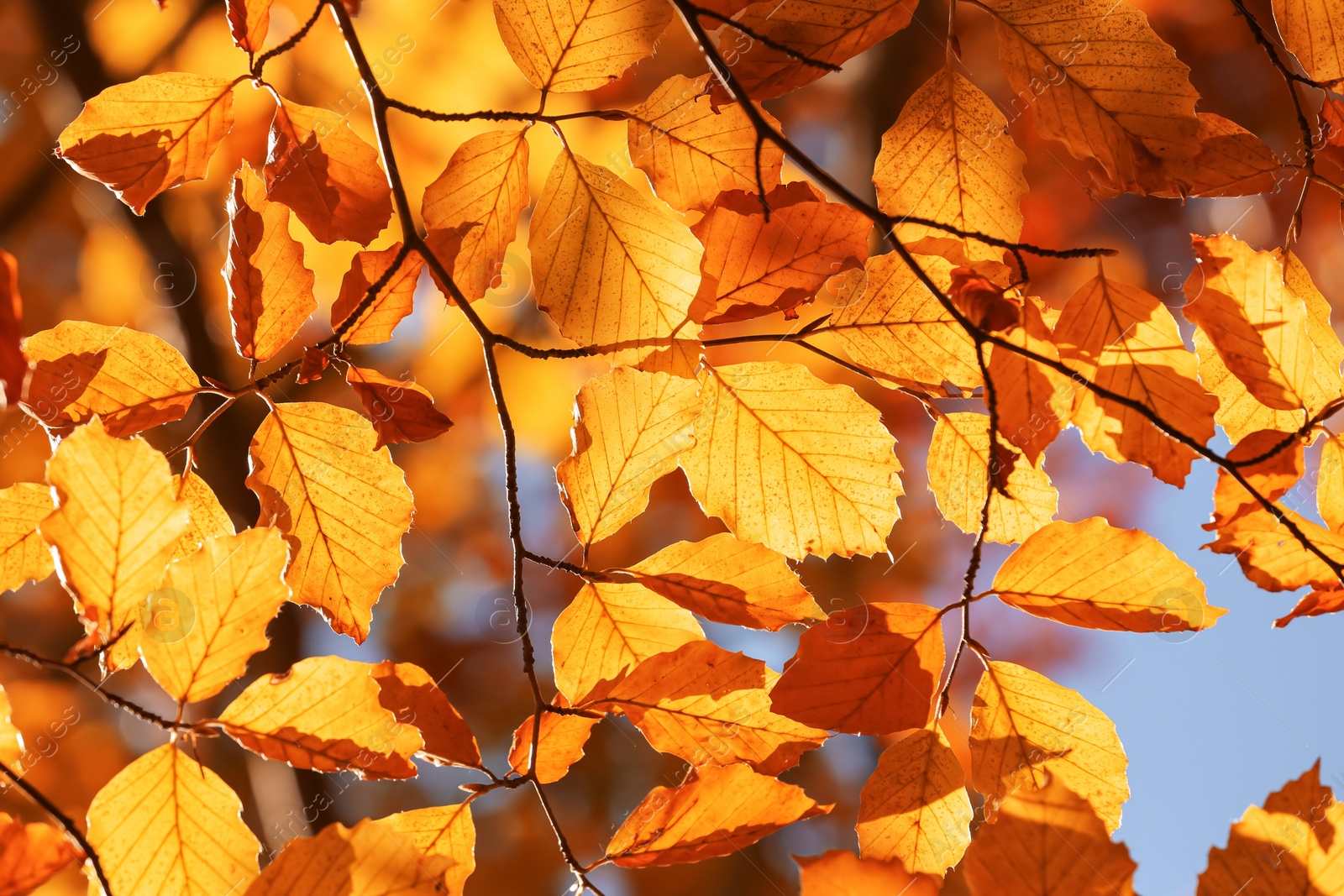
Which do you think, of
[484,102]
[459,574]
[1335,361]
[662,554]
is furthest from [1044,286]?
[662,554]

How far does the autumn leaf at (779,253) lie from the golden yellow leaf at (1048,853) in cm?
28

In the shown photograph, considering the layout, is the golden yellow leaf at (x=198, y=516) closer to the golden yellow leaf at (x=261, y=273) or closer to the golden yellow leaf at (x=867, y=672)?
the golden yellow leaf at (x=261, y=273)

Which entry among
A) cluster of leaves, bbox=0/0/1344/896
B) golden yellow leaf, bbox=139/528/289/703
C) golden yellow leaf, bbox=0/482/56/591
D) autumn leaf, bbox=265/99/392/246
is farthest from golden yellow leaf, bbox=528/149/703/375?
golden yellow leaf, bbox=0/482/56/591

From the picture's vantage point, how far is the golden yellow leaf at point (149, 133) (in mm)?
474

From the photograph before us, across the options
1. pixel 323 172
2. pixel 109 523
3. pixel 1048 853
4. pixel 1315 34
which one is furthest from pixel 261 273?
pixel 1315 34

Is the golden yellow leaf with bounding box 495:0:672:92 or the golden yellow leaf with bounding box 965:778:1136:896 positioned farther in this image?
the golden yellow leaf with bounding box 495:0:672:92

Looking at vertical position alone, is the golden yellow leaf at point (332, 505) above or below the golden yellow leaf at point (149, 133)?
below

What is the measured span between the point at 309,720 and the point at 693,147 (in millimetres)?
387

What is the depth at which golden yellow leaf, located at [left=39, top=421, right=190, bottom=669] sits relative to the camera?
351 millimetres

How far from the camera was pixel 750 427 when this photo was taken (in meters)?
0.52

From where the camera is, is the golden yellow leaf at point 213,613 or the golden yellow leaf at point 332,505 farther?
the golden yellow leaf at point 332,505

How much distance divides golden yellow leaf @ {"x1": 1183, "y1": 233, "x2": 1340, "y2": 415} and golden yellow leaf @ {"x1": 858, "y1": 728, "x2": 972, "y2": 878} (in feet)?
0.92

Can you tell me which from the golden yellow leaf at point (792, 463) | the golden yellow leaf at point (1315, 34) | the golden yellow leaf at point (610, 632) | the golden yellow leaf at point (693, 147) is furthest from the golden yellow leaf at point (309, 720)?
the golden yellow leaf at point (1315, 34)

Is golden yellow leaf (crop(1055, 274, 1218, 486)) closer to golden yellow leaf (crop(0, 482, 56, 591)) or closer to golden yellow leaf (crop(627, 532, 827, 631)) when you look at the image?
golden yellow leaf (crop(627, 532, 827, 631))
